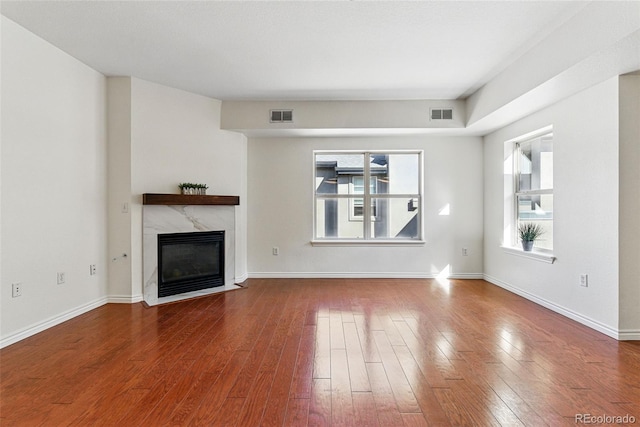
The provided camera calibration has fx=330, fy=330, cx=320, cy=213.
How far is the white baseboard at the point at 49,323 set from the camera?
2.78 meters

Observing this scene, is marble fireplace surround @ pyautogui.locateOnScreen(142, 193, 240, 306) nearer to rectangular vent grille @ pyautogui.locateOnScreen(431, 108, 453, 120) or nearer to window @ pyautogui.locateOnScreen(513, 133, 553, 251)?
rectangular vent grille @ pyautogui.locateOnScreen(431, 108, 453, 120)

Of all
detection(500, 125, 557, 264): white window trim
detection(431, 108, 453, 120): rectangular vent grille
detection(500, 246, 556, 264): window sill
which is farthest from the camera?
detection(431, 108, 453, 120): rectangular vent grille

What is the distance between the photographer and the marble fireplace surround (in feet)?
13.4

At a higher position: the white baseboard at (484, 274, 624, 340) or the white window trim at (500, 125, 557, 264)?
the white window trim at (500, 125, 557, 264)

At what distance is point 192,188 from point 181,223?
1.59 feet

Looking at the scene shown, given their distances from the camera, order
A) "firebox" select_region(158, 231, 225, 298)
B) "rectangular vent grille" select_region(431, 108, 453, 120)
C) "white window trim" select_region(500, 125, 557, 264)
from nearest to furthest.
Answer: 1. "white window trim" select_region(500, 125, 557, 264)
2. "firebox" select_region(158, 231, 225, 298)
3. "rectangular vent grille" select_region(431, 108, 453, 120)

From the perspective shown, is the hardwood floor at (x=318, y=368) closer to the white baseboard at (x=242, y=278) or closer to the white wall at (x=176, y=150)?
the white baseboard at (x=242, y=278)

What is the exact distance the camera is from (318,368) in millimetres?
2332

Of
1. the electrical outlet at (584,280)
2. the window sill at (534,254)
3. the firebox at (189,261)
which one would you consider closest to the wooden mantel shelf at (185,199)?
the firebox at (189,261)

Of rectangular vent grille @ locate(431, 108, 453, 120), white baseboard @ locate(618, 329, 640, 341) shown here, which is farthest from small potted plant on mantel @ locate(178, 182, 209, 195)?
white baseboard @ locate(618, 329, 640, 341)

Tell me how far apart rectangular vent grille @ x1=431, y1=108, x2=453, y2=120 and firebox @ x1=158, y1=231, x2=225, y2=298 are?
3.50 m

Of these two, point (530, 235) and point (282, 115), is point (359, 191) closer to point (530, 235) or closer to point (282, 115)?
point (282, 115)

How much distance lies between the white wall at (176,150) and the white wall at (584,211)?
158 inches

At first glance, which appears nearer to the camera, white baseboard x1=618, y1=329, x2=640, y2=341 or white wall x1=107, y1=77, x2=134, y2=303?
white baseboard x1=618, y1=329, x2=640, y2=341
